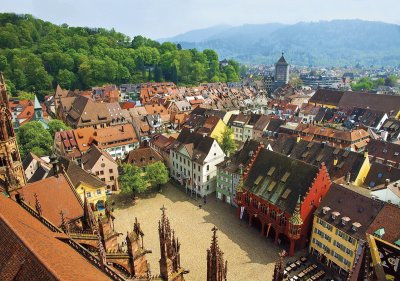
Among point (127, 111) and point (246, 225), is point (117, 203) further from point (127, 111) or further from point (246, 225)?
point (127, 111)

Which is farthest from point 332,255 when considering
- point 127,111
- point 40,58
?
point 40,58

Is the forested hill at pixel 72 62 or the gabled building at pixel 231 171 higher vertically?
the forested hill at pixel 72 62

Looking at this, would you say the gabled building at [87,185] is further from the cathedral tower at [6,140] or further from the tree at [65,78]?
the tree at [65,78]

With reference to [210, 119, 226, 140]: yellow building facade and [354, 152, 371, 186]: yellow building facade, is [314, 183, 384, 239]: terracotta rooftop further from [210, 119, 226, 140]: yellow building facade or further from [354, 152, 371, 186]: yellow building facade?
[210, 119, 226, 140]: yellow building facade

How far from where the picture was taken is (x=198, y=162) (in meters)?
62.5

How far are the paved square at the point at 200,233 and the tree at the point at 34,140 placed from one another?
29571mm

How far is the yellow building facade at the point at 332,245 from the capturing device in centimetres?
4009

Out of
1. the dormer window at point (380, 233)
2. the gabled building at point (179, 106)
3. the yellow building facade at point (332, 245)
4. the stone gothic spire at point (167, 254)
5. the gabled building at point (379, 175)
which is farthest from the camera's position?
the gabled building at point (179, 106)

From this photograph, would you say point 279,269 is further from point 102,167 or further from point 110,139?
point 110,139

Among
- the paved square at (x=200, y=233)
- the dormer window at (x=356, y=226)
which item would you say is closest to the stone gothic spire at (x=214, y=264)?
the paved square at (x=200, y=233)

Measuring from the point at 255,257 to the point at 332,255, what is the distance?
33.9 feet

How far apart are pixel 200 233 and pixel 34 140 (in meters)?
49.0

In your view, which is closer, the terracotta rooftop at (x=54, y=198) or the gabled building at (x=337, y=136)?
the terracotta rooftop at (x=54, y=198)

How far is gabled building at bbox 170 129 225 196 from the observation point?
62719 mm
